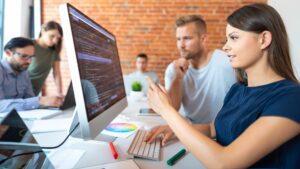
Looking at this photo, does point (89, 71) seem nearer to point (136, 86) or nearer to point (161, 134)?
Result: point (161, 134)

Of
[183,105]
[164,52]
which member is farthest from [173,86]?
[164,52]

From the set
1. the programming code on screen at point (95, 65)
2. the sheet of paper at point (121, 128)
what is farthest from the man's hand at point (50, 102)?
the programming code on screen at point (95, 65)

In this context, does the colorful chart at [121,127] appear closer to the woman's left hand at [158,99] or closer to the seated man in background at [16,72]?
the woman's left hand at [158,99]

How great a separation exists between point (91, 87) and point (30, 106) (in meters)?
0.94

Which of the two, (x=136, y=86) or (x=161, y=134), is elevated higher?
(x=136, y=86)

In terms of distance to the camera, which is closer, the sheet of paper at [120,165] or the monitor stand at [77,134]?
the sheet of paper at [120,165]

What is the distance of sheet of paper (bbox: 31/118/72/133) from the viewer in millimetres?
1175

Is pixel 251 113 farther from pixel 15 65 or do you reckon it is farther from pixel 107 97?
pixel 15 65

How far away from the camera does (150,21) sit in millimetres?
3621

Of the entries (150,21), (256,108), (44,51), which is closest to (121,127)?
(256,108)

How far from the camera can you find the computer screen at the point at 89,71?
77 centimetres

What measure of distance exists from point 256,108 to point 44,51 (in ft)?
8.48

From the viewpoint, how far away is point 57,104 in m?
1.65

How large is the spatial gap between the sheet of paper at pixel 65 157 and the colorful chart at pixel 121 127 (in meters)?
0.30
